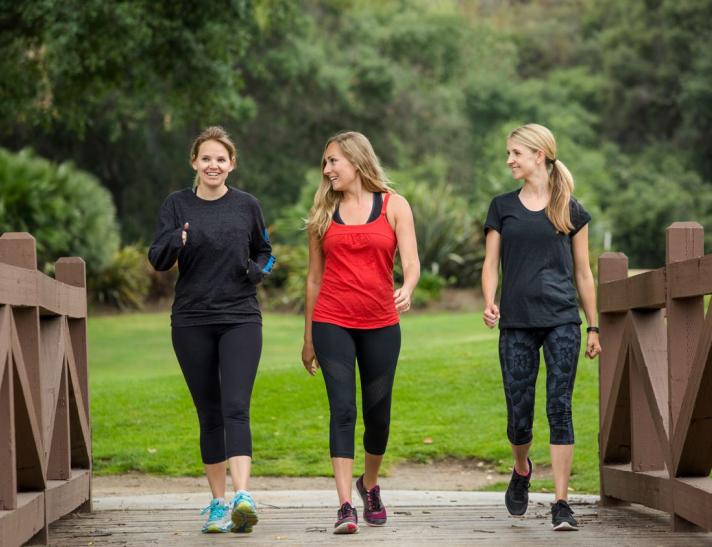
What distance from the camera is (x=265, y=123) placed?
1678 inches

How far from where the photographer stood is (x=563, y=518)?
20.1 ft

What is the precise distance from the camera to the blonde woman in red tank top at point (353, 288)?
6.23 meters

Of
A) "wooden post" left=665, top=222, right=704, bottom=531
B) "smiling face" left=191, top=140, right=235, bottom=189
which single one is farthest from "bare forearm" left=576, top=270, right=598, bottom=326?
"smiling face" left=191, top=140, right=235, bottom=189

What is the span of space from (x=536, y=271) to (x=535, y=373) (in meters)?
0.52

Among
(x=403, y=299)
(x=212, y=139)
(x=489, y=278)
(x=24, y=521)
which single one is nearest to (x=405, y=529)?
(x=403, y=299)

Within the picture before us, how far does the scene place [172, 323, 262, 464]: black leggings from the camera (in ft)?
20.4

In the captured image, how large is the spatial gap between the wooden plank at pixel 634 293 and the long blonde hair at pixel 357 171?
4.32ft

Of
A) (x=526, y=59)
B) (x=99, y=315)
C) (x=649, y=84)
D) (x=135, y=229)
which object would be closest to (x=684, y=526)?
(x=99, y=315)

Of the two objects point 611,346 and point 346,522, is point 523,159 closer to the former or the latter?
point 611,346

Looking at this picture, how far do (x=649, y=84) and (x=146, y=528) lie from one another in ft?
158

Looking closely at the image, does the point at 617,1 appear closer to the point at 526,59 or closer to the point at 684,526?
the point at 526,59

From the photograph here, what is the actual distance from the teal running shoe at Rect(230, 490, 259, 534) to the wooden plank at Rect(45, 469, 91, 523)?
0.90 m

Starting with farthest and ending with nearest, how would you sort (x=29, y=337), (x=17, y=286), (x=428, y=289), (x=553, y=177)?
(x=428, y=289) < (x=553, y=177) < (x=29, y=337) < (x=17, y=286)

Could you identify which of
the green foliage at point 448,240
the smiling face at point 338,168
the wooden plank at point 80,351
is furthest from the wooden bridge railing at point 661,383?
the green foliage at point 448,240
